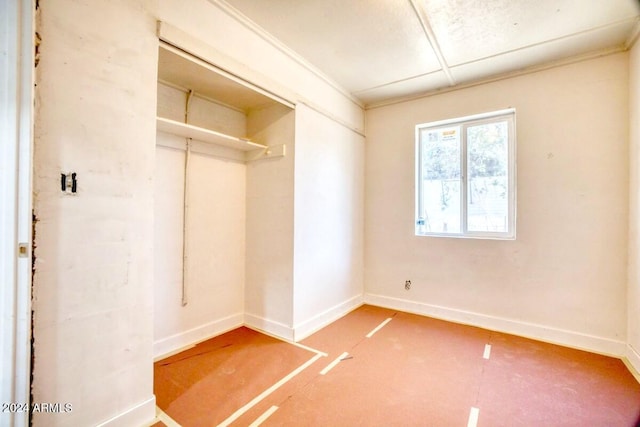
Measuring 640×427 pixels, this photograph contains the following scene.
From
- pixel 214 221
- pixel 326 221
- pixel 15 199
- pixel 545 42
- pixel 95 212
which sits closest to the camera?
pixel 15 199

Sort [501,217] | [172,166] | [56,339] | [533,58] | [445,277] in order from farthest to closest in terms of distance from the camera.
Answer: [445,277] → [501,217] → [533,58] → [172,166] → [56,339]

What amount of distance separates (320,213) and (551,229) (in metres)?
2.48

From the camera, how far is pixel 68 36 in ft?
4.61

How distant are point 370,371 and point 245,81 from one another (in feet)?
8.92

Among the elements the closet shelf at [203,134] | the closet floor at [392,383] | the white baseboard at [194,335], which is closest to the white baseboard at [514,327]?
the closet floor at [392,383]

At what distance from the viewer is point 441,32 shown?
7.97 ft

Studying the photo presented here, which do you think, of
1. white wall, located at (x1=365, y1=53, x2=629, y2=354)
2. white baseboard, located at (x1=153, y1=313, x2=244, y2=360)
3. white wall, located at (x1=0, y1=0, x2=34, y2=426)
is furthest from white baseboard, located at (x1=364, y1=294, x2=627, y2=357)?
white wall, located at (x1=0, y1=0, x2=34, y2=426)

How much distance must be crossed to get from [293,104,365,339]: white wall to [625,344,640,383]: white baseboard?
2.66 m

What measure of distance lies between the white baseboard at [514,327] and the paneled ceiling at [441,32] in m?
2.82

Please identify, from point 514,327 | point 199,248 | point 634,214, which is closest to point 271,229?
point 199,248

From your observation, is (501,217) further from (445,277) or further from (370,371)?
(370,371)

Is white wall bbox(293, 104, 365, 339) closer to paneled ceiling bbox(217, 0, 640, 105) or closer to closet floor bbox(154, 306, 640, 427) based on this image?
closet floor bbox(154, 306, 640, 427)

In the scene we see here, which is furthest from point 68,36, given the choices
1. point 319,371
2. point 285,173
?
point 319,371

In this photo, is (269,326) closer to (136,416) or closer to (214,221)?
(214,221)
